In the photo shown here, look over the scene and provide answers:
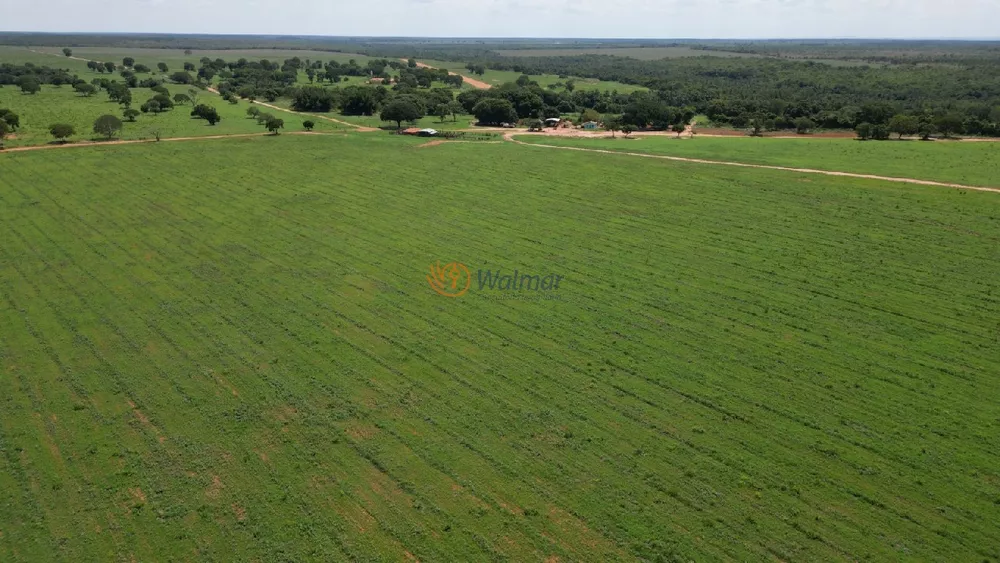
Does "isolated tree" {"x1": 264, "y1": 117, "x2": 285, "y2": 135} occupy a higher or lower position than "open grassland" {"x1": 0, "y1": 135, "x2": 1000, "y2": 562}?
higher

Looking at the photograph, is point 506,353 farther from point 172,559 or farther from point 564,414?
point 172,559

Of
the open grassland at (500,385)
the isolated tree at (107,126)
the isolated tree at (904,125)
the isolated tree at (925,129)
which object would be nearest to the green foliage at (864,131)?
the isolated tree at (904,125)

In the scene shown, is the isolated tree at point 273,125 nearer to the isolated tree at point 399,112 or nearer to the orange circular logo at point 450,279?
the isolated tree at point 399,112

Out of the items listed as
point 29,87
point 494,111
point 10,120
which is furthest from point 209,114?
point 29,87

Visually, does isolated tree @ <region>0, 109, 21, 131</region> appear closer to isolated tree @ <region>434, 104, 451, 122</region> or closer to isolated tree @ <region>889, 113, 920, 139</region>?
isolated tree @ <region>434, 104, 451, 122</region>

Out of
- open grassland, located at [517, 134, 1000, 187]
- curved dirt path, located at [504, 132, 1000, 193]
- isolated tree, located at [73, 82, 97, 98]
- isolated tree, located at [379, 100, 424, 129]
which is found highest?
isolated tree, located at [73, 82, 97, 98]

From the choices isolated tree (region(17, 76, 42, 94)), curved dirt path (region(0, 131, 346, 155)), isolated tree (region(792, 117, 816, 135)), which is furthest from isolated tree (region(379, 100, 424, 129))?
isolated tree (region(17, 76, 42, 94))

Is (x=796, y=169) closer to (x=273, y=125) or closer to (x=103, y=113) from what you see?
(x=273, y=125)
